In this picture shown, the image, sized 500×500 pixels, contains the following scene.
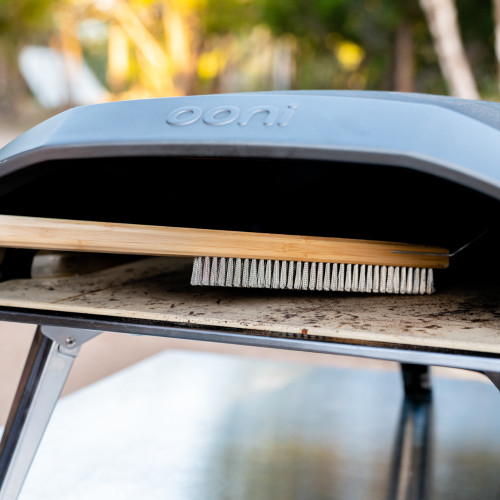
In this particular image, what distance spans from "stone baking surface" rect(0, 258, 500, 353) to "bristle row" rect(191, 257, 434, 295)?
0.02 meters

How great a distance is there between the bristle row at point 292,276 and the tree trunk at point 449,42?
134 inches

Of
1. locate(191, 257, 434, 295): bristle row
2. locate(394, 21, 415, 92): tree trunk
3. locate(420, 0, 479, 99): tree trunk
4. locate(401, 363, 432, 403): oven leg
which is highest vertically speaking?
locate(394, 21, 415, 92): tree trunk

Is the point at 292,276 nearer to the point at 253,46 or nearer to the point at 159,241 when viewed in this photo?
the point at 159,241

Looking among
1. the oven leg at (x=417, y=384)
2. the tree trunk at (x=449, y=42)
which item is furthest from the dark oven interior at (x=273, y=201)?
the tree trunk at (x=449, y=42)

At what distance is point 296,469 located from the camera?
868mm

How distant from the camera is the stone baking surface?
0.50m

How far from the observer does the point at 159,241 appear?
1.83 feet

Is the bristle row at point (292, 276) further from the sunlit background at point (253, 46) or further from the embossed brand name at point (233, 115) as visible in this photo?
the sunlit background at point (253, 46)

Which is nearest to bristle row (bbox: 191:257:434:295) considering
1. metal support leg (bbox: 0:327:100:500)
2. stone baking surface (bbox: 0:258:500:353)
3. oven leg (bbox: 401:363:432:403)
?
stone baking surface (bbox: 0:258:500:353)

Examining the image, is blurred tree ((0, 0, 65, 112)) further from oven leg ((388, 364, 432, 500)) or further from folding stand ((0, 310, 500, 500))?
folding stand ((0, 310, 500, 500))

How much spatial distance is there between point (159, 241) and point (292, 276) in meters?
0.12

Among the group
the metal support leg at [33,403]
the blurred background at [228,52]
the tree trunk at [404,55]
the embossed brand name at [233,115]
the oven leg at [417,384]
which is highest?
the blurred background at [228,52]

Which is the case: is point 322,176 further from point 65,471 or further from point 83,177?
point 65,471

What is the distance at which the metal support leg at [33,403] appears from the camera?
0.61 m
